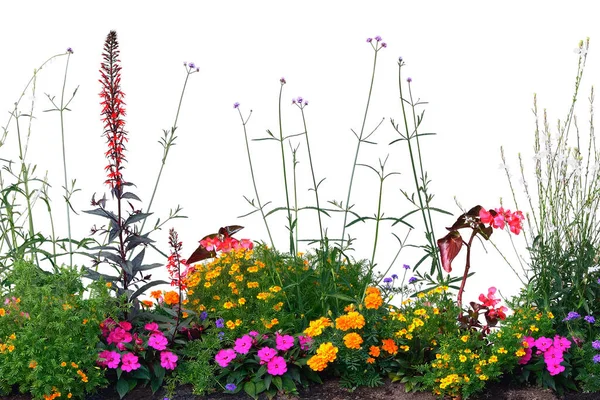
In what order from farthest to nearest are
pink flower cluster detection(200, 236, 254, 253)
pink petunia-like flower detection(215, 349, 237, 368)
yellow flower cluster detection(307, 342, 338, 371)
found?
pink flower cluster detection(200, 236, 254, 253)
pink petunia-like flower detection(215, 349, 237, 368)
yellow flower cluster detection(307, 342, 338, 371)

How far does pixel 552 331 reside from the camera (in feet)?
17.5

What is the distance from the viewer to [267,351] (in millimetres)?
5289

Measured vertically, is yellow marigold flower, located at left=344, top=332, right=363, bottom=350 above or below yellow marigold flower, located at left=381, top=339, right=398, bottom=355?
above

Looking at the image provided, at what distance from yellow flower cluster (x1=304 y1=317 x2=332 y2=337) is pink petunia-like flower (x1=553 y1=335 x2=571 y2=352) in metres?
1.48

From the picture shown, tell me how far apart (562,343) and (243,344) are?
208 centimetres

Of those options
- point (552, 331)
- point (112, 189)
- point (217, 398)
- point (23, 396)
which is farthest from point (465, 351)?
point (23, 396)

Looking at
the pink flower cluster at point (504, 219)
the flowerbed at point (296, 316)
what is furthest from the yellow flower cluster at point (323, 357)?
the pink flower cluster at point (504, 219)

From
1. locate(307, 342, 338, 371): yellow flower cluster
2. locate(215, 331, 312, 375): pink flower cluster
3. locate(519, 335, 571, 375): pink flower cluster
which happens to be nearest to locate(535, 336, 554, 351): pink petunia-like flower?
locate(519, 335, 571, 375): pink flower cluster

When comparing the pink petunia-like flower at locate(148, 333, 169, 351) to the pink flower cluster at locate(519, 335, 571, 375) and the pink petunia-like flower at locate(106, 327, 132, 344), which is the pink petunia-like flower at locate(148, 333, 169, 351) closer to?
the pink petunia-like flower at locate(106, 327, 132, 344)

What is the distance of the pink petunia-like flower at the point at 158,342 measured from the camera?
536 cm

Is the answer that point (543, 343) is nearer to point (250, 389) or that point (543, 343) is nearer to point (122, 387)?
point (250, 389)

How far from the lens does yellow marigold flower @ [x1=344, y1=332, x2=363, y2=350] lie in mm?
5199

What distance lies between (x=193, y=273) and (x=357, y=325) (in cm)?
138

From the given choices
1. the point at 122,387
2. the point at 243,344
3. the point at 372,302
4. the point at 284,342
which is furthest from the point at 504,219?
the point at 122,387
